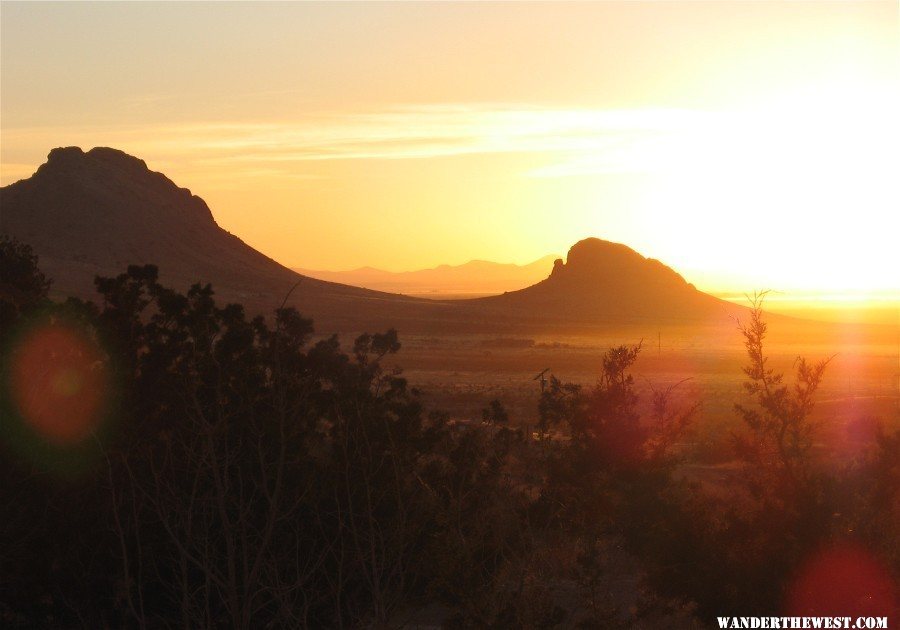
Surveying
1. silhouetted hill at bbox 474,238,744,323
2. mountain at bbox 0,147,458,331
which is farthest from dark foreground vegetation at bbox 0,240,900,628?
silhouetted hill at bbox 474,238,744,323

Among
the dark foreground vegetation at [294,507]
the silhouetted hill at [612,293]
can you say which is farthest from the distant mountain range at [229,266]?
the dark foreground vegetation at [294,507]

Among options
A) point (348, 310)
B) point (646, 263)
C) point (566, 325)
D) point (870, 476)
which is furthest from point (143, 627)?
point (646, 263)

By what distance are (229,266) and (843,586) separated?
13228 cm

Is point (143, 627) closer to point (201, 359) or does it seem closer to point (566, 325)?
point (201, 359)

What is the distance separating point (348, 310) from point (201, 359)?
111656 millimetres

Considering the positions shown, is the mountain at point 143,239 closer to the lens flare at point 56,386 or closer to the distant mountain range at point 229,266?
the distant mountain range at point 229,266

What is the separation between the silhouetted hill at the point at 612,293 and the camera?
154000 millimetres

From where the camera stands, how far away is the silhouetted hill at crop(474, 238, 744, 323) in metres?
154

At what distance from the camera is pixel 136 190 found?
5950 inches

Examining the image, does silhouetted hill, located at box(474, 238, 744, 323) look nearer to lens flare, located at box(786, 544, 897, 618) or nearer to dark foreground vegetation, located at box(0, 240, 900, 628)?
dark foreground vegetation, located at box(0, 240, 900, 628)

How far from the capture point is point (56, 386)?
14227 mm

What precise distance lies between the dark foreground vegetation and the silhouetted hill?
132 m

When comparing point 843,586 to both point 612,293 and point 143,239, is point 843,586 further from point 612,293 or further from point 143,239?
point 612,293

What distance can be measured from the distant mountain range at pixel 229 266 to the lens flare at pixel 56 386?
94.7 metres
